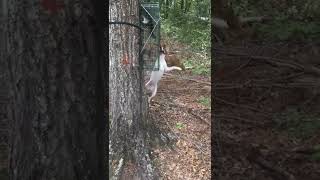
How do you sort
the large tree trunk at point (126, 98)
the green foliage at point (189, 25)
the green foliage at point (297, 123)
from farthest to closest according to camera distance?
the green foliage at point (189, 25) < the green foliage at point (297, 123) < the large tree trunk at point (126, 98)

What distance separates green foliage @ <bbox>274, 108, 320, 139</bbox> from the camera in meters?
5.60

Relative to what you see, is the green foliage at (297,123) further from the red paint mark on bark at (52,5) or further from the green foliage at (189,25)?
the red paint mark on bark at (52,5)

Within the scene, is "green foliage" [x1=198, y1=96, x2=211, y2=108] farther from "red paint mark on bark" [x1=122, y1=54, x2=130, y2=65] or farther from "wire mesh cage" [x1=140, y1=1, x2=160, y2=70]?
"red paint mark on bark" [x1=122, y1=54, x2=130, y2=65]

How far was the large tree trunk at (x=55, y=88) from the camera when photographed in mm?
1477

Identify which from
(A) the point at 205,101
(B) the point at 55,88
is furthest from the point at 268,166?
(B) the point at 55,88

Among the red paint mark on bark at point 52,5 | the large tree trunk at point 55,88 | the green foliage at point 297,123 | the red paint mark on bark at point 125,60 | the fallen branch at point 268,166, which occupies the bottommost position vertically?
the fallen branch at point 268,166

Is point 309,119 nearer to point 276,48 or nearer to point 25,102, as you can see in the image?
point 276,48

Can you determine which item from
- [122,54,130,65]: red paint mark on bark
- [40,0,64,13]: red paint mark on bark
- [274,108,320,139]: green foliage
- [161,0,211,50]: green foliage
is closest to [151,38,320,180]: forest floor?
[274,108,320,139]: green foliage

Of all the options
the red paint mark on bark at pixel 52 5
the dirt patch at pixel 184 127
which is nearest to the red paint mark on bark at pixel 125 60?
the dirt patch at pixel 184 127

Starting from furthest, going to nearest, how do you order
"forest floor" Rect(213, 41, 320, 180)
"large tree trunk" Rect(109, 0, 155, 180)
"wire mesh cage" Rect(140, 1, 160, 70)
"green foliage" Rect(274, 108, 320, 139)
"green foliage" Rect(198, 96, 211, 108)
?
"green foliage" Rect(198, 96, 211, 108) < "green foliage" Rect(274, 108, 320, 139) < "wire mesh cage" Rect(140, 1, 160, 70) < "forest floor" Rect(213, 41, 320, 180) < "large tree trunk" Rect(109, 0, 155, 180)

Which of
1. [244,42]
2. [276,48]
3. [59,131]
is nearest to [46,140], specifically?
[59,131]

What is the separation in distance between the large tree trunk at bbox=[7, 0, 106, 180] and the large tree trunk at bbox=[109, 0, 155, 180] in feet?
10.3

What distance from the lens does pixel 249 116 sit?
645 centimetres

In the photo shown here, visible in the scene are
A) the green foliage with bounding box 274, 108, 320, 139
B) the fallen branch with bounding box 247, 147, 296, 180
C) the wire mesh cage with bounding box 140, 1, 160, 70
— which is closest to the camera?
the fallen branch with bounding box 247, 147, 296, 180
